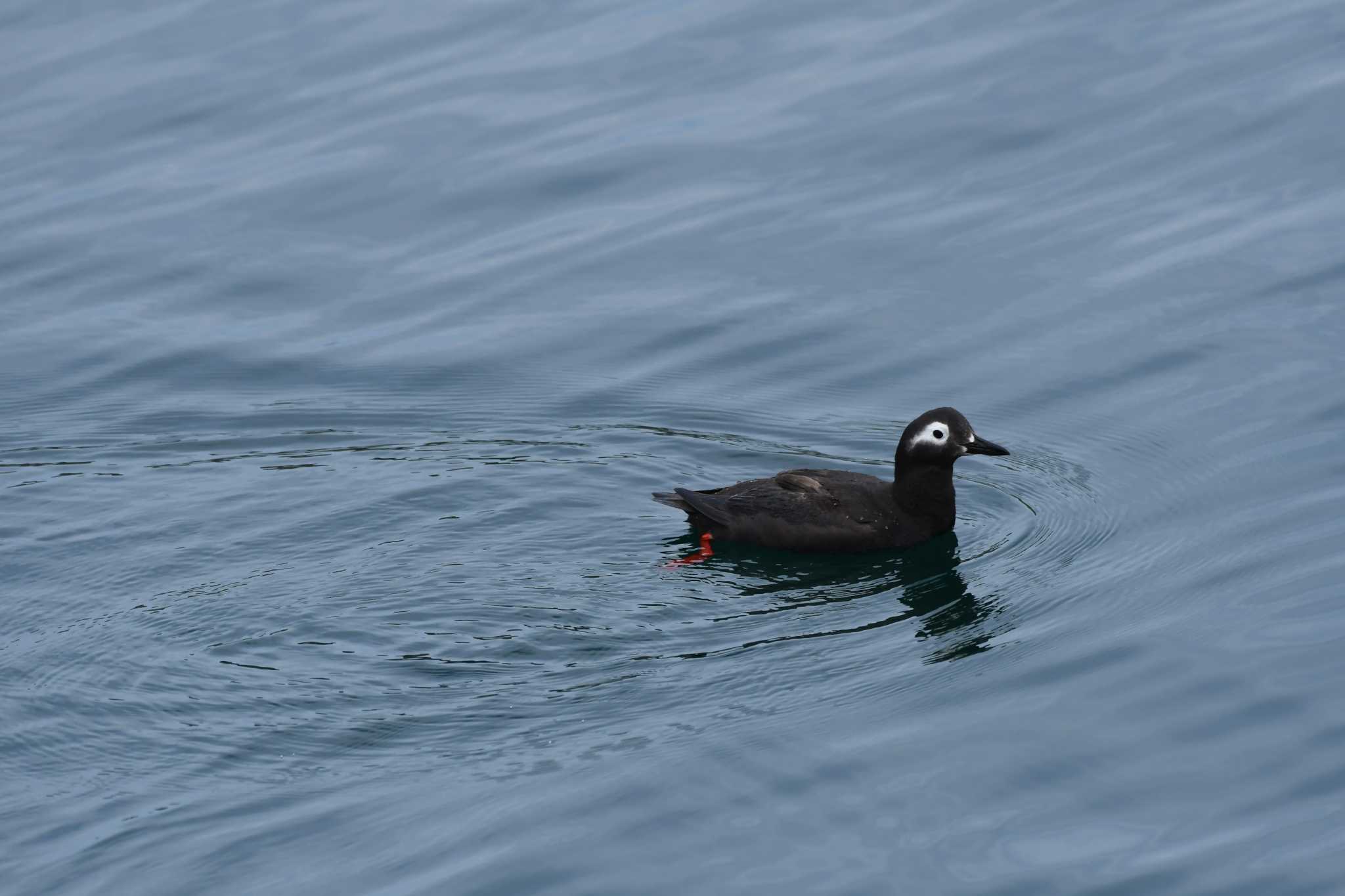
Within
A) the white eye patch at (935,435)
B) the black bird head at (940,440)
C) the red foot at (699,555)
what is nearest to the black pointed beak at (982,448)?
the black bird head at (940,440)

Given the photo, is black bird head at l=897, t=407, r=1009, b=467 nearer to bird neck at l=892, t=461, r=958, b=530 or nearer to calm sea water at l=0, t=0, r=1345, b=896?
bird neck at l=892, t=461, r=958, b=530

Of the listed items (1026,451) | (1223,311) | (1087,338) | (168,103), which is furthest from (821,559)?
(168,103)

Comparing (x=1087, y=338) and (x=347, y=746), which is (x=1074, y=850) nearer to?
(x=347, y=746)

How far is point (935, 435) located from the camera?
11.9m

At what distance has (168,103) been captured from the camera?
18969 millimetres

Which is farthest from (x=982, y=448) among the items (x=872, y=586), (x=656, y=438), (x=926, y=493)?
(x=656, y=438)

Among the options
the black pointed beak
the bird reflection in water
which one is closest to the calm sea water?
the bird reflection in water

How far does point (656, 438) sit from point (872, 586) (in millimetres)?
2395

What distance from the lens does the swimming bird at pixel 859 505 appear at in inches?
468

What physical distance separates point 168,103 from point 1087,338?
10.0 meters

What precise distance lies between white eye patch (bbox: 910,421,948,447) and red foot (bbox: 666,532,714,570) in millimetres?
1488

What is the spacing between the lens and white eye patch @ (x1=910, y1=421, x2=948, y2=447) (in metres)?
11.9

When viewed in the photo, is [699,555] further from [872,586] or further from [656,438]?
[656,438]

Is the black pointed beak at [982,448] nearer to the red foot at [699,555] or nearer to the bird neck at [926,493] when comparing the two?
the bird neck at [926,493]
